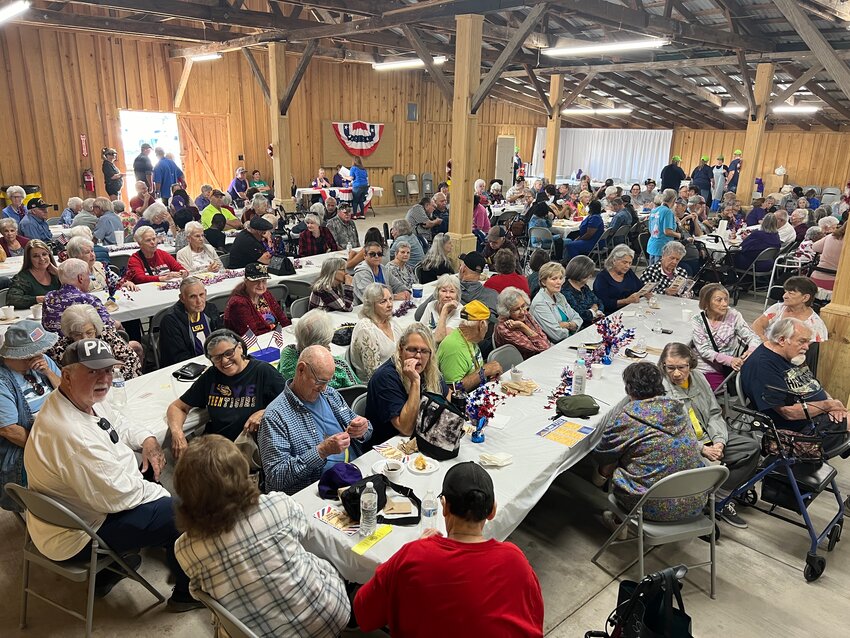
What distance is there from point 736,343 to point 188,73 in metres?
13.0

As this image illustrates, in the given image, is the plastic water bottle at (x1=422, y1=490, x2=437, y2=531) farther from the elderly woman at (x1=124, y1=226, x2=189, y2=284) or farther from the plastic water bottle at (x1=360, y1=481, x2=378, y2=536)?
the elderly woman at (x1=124, y1=226, x2=189, y2=284)

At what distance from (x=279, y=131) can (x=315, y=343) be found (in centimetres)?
901

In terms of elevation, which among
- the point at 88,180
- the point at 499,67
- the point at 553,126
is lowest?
the point at 88,180

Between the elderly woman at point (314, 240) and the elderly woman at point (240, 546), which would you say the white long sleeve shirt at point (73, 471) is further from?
the elderly woman at point (314, 240)

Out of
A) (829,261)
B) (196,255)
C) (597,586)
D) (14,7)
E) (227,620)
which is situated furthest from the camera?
(829,261)

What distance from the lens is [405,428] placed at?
117 inches

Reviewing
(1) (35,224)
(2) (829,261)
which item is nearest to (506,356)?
(2) (829,261)

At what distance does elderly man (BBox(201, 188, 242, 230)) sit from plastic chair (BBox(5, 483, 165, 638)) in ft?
21.6

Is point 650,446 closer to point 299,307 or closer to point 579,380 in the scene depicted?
point 579,380

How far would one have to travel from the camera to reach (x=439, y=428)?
109 inches

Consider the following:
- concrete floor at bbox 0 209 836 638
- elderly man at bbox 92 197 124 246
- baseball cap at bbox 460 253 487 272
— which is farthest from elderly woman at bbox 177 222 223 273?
concrete floor at bbox 0 209 836 638

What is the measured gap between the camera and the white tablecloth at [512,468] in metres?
2.23

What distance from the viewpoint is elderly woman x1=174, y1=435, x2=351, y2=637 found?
6.04 ft

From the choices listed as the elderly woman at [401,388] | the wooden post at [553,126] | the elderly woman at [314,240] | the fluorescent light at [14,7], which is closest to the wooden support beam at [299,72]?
the elderly woman at [314,240]
